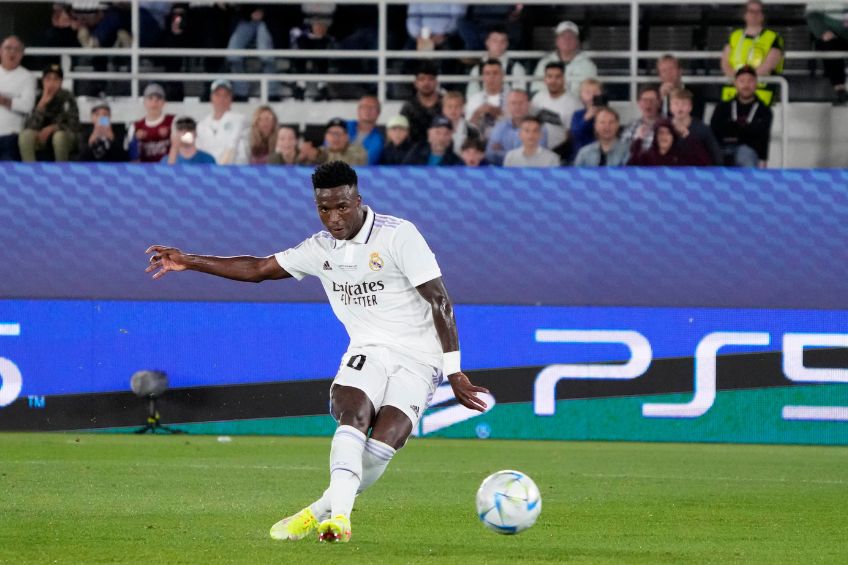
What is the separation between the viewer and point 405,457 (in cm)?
1127

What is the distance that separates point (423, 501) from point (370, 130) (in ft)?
20.3

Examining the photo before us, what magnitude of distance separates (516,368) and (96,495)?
5.20 meters

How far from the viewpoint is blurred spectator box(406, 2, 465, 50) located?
15.0 metres

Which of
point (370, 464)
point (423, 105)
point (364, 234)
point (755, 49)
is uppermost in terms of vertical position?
point (755, 49)

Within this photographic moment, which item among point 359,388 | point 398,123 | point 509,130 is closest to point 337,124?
point 398,123

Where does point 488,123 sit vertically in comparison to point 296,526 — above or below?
above

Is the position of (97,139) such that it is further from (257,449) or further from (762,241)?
(762,241)

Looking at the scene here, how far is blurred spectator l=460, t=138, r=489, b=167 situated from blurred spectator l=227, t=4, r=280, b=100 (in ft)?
9.21

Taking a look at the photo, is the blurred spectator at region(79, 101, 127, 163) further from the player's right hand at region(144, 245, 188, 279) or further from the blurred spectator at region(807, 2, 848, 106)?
the player's right hand at region(144, 245, 188, 279)

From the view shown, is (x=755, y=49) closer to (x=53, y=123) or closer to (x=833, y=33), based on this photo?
(x=833, y=33)

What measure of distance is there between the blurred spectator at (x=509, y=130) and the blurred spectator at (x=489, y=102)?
9 cm

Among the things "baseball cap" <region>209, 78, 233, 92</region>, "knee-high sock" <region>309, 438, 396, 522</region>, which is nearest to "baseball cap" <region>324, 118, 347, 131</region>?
"baseball cap" <region>209, 78, 233, 92</region>

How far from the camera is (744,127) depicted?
44.4 feet

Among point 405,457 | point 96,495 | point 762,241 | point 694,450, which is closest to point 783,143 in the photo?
point 762,241
